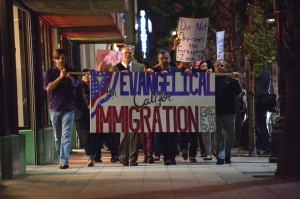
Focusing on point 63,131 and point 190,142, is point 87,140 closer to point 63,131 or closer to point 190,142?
point 63,131

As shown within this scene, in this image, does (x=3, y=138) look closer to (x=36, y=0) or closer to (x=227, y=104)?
(x=36, y=0)

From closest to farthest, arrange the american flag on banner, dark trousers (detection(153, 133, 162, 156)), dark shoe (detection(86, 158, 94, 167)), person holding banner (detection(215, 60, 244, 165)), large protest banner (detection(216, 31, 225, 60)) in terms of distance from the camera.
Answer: the american flag on banner
dark shoe (detection(86, 158, 94, 167))
person holding banner (detection(215, 60, 244, 165))
dark trousers (detection(153, 133, 162, 156))
large protest banner (detection(216, 31, 225, 60))

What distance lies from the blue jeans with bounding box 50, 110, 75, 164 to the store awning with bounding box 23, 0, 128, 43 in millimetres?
1902

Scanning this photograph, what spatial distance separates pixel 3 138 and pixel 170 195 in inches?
125

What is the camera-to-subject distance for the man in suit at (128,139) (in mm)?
12891

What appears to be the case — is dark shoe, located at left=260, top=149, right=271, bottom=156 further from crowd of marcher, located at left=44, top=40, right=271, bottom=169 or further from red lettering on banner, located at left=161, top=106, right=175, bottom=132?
red lettering on banner, located at left=161, top=106, right=175, bottom=132

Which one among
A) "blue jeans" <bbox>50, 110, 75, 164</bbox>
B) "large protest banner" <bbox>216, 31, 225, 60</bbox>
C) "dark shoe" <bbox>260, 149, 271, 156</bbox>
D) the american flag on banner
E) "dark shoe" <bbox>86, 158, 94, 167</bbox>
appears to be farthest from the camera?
"large protest banner" <bbox>216, 31, 225, 60</bbox>

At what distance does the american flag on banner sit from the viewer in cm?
1270

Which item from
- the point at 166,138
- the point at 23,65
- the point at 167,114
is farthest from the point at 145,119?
the point at 23,65

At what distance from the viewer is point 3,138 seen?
10.7m

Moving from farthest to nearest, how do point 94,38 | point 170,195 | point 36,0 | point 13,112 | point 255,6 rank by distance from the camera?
1. point 94,38
2. point 255,6
3. point 36,0
4. point 13,112
5. point 170,195

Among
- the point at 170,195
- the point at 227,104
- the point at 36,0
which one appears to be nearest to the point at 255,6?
the point at 227,104

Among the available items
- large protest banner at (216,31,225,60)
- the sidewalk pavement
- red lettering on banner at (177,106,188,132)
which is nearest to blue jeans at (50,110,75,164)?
the sidewalk pavement

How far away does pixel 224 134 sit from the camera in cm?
1302
